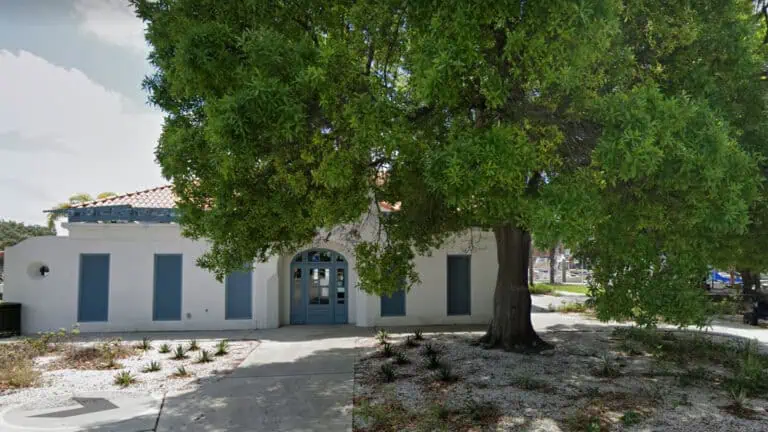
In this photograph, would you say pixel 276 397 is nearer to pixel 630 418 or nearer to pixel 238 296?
pixel 630 418

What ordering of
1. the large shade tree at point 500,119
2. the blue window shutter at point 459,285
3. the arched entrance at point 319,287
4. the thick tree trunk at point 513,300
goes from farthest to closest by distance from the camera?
the blue window shutter at point 459,285 → the arched entrance at point 319,287 → the thick tree trunk at point 513,300 → the large shade tree at point 500,119

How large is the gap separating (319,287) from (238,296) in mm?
2647

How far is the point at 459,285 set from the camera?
56.5 feet

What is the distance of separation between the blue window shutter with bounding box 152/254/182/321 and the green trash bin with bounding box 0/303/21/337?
3.74 m

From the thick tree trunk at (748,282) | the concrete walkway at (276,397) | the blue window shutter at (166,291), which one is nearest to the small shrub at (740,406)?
the concrete walkway at (276,397)

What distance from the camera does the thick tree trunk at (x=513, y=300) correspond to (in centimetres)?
1141

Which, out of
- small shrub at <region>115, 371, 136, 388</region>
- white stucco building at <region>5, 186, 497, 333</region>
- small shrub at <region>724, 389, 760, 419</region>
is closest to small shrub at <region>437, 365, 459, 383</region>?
small shrub at <region>724, 389, 760, 419</region>

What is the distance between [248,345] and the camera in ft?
42.7

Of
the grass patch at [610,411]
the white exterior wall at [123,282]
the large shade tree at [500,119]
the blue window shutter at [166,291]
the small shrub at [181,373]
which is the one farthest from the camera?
the blue window shutter at [166,291]

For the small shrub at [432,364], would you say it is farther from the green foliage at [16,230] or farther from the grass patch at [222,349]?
the green foliage at [16,230]

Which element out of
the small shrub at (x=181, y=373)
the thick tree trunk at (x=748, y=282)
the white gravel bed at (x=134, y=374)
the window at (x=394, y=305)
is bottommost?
the white gravel bed at (x=134, y=374)

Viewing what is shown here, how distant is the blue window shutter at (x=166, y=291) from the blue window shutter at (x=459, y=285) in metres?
8.68

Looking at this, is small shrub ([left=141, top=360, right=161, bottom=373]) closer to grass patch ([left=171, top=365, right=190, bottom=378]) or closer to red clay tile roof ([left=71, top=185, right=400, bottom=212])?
grass patch ([left=171, top=365, right=190, bottom=378])

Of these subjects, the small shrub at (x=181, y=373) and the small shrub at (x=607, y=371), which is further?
the small shrub at (x=181, y=373)
